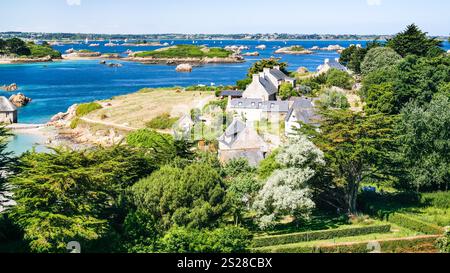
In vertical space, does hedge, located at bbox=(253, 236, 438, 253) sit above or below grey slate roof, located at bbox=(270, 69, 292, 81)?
below

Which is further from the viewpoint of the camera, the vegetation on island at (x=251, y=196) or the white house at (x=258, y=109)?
the white house at (x=258, y=109)

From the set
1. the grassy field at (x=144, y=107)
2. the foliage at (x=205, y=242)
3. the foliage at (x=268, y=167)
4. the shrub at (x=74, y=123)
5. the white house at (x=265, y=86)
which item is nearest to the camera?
the foliage at (x=205, y=242)

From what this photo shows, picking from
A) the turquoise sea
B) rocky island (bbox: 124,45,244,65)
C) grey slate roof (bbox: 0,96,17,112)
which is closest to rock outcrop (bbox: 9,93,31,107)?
the turquoise sea

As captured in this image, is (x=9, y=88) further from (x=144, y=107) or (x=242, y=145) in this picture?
(x=242, y=145)

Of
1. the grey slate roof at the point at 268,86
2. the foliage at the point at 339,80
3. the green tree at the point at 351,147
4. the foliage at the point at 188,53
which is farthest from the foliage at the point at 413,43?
the foliage at the point at 188,53

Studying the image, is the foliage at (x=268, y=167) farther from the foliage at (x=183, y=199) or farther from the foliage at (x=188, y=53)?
the foliage at (x=188, y=53)

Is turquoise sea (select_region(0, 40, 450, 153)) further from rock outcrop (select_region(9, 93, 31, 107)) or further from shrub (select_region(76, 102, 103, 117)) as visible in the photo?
shrub (select_region(76, 102, 103, 117))
